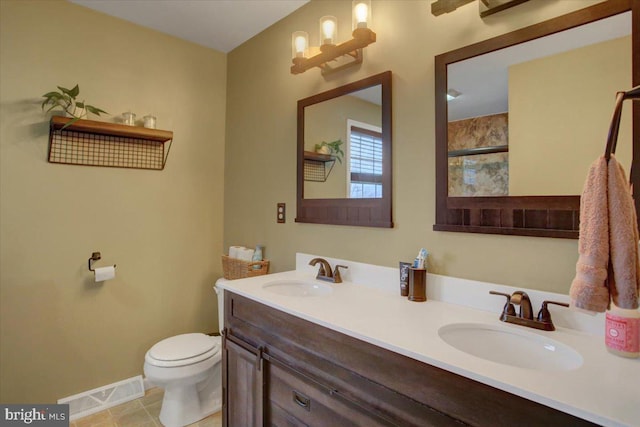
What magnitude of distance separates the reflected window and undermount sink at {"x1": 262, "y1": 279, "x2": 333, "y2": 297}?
520mm

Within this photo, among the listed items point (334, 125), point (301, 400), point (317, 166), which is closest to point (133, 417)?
point (301, 400)

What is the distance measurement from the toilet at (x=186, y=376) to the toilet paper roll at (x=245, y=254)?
56cm

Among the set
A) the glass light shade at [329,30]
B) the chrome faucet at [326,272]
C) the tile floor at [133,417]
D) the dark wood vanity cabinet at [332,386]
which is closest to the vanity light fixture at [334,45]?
the glass light shade at [329,30]

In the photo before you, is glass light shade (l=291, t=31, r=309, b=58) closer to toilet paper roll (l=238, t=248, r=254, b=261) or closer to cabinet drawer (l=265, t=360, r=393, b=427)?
toilet paper roll (l=238, t=248, r=254, b=261)

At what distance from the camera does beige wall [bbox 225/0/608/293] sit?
1.21 m

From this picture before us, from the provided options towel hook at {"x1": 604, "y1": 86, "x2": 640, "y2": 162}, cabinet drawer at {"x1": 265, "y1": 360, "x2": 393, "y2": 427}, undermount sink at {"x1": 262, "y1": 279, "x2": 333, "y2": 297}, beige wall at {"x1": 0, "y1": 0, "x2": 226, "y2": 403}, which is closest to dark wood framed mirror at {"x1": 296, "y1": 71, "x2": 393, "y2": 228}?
undermount sink at {"x1": 262, "y1": 279, "x2": 333, "y2": 297}

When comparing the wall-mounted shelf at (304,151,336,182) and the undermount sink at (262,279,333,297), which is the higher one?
the wall-mounted shelf at (304,151,336,182)

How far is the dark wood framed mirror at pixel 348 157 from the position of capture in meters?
1.59

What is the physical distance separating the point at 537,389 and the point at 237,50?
9.18ft

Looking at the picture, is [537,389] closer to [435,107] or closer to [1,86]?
[435,107]

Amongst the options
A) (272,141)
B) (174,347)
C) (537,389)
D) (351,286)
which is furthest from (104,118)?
(537,389)

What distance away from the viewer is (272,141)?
2248 mm

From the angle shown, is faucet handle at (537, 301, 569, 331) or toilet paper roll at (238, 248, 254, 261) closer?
faucet handle at (537, 301, 569, 331)

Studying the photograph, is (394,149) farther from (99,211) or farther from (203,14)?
(99,211)
